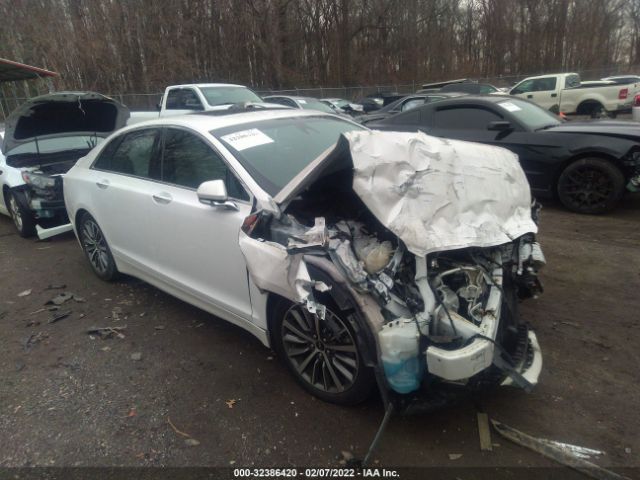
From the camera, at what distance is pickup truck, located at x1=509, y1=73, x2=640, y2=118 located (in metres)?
15.6

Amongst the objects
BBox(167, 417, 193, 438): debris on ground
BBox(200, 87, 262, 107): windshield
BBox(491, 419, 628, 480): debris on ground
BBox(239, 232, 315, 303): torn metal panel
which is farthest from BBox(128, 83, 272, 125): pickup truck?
BBox(491, 419, 628, 480): debris on ground

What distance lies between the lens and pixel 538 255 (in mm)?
3025

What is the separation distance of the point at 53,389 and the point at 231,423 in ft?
4.50

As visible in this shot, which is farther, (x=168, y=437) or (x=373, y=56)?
(x=373, y=56)

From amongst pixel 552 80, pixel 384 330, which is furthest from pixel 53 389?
pixel 552 80

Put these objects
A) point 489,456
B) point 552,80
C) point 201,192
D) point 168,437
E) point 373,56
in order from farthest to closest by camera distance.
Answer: point 373,56 < point 552,80 < point 201,192 < point 168,437 < point 489,456

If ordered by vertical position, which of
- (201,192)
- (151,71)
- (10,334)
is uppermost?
(151,71)

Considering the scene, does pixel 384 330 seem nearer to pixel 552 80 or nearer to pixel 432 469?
pixel 432 469

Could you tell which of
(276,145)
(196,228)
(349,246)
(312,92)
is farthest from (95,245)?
(312,92)

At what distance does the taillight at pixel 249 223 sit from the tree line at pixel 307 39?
77.5 ft

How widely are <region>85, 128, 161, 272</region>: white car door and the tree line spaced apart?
70.0 ft

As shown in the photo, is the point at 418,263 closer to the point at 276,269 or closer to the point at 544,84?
the point at 276,269

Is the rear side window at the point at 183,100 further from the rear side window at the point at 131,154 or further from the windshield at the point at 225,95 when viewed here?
the rear side window at the point at 131,154

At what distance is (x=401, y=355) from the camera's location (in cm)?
221
